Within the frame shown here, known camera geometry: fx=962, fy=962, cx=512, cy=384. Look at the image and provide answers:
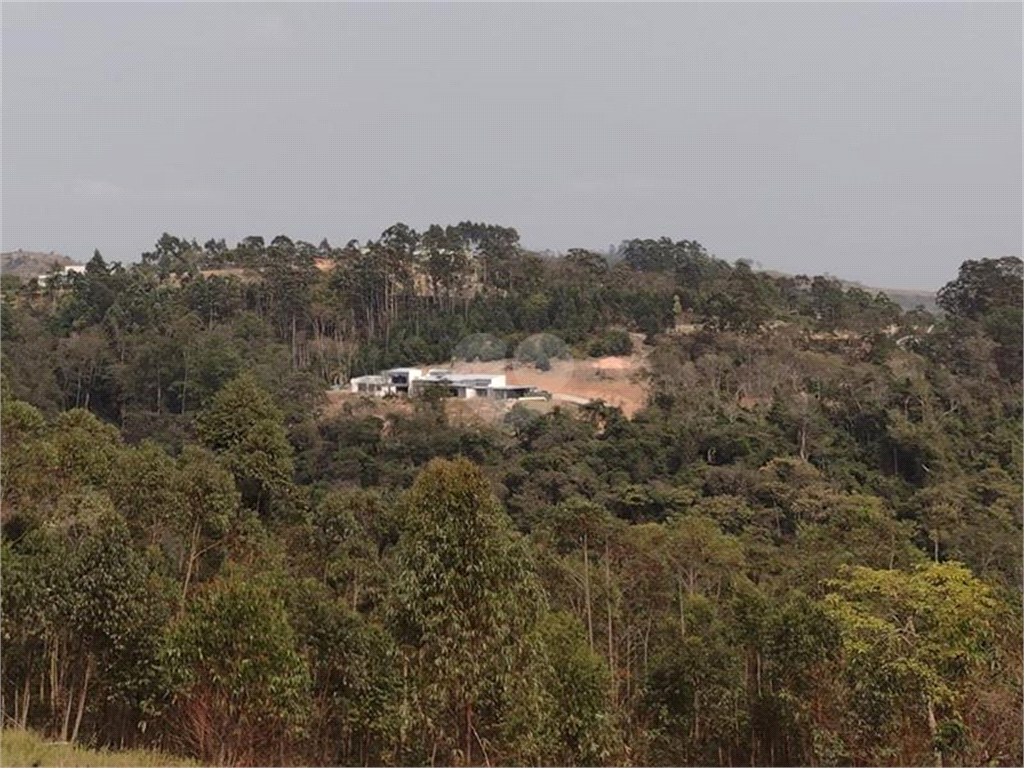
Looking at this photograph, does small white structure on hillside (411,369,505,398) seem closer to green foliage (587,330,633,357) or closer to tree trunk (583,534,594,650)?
green foliage (587,330,633,357)

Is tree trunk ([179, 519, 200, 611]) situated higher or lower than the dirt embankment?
lower

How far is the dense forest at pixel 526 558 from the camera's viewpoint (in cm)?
835

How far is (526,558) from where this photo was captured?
904 centimetres

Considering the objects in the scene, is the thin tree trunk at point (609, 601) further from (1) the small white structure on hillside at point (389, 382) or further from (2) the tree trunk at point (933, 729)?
(1) the small white structure on hillside at point (389, 382)

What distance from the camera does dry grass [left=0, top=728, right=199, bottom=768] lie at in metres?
5.94

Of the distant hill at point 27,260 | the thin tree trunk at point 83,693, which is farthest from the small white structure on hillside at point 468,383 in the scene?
the distant hill at point 27,260

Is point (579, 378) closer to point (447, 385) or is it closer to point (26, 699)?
point (447, 385)

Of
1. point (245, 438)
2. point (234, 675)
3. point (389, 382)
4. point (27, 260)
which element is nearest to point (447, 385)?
point (389, 382)

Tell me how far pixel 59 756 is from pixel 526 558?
420 cm

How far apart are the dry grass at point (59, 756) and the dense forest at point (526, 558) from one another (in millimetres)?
1007

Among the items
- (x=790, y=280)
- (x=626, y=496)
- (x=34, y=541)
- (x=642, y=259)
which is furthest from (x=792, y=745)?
(x=642, y=259)

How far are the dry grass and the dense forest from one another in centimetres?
101

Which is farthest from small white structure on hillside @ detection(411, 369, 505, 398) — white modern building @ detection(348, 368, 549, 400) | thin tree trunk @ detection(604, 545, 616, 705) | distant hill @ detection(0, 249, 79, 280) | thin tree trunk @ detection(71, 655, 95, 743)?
distant hill @ detection(0, 249, 79, 280)

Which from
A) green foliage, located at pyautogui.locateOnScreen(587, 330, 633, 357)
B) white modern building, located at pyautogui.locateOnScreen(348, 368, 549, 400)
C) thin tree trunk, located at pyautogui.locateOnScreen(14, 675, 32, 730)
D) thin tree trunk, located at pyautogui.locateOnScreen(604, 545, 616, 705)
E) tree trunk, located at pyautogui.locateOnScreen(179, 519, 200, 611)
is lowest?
thin tree trunk, located at pyautogui.locateOnScreen(604, 545, 616, 705)
